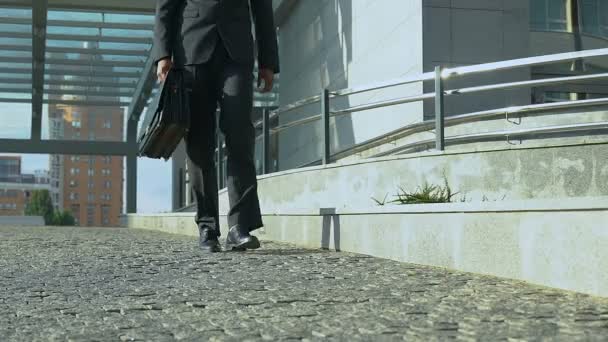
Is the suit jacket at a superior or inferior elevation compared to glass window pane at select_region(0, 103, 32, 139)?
inferior

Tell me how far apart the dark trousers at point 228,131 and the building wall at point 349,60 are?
494cm

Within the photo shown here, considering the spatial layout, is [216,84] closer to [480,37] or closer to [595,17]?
[480,37]

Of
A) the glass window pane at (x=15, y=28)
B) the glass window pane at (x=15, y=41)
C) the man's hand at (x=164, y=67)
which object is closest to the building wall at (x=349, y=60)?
the man's hand at (x=164, y=67)

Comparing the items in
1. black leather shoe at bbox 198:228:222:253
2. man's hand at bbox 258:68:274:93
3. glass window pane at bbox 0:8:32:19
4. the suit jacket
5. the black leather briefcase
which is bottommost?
black leather shoe at bbox 198:228:222:253

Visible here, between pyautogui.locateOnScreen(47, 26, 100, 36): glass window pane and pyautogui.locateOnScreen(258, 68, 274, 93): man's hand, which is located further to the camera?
pyautogui.locateOnScreen(47, 26, 100, 36): glass window pane

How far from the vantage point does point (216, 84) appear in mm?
5605

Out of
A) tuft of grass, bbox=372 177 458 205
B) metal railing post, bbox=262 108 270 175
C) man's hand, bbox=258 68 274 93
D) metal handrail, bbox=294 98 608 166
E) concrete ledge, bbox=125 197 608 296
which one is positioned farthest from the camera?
metal railing post, bbox=262 108 270 175

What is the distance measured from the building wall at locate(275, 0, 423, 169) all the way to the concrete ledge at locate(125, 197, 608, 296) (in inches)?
184

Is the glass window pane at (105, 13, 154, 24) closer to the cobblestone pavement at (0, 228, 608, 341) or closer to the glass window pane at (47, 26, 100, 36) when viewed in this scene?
the glass window pane at (47, 26, 100, 36)

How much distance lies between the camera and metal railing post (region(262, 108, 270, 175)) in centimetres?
1012

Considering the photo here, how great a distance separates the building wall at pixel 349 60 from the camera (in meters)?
12.0

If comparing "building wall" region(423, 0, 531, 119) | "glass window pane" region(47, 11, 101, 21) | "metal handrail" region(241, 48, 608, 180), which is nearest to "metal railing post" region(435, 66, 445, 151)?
"metal handrail" region(241, 48, 608, 180)

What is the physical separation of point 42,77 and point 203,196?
23470 millimetres

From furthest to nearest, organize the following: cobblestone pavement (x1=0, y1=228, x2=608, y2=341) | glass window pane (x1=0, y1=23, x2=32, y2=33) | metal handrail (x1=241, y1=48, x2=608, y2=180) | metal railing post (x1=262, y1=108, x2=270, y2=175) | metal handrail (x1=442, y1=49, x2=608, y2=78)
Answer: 1. glass window pane (x1=0, y1=23, x2=32, y2=33)
2. metal railing post (x1=262, y1=108, x2=270, y2=175)
3. metal handrail (x1=241, y1=48, x2=608, y2=180)
4. metal handrail (x1=442, y1=49, x2=608, y2=78)
5. cobblestone pavement (x1=0, y1=228, x2=608, y2=341)
